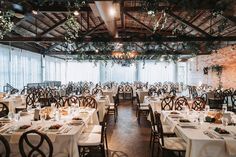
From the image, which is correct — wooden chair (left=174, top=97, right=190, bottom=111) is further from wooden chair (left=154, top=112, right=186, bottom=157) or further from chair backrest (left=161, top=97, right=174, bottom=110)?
wooden chair (left=154, top=112, right=186, bottom=157)

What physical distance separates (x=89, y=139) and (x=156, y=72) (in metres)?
16.6

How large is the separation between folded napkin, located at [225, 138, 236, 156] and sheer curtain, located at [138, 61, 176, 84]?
16.8m

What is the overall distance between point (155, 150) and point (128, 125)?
2.34 metres

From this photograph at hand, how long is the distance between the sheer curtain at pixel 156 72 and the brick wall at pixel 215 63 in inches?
108

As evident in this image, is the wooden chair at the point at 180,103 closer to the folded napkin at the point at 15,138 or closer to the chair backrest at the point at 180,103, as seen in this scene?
the chair backrest at the point at 180,103

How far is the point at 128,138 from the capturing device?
5871mm

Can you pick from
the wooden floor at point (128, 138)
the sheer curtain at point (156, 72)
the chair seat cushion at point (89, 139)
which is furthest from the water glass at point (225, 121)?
the sheer curtain at point (156, 72)

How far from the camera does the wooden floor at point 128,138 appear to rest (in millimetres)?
4875

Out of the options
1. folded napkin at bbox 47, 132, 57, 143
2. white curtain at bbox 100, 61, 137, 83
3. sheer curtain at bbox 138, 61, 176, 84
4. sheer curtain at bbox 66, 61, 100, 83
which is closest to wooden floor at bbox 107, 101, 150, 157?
folded napkin at bbox 47, 132, 57, 143

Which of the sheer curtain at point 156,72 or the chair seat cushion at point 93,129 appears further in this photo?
the sheer curtain at point 156,72

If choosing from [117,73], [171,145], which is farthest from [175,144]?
[117,73]

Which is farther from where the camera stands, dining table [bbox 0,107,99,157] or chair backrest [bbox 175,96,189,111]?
chair backrest [bbox 175,96,189,111]

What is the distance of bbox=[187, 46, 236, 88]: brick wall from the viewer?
435 inches

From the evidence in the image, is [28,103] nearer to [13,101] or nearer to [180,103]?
[13,101]
